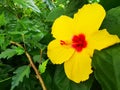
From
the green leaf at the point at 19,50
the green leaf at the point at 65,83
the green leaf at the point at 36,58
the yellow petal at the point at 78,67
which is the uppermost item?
the green leaf at the point at 19,50

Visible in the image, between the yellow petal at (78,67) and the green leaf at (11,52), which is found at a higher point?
the green leaf at (11,52)

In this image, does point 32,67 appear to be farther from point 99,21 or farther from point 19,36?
point 99,21

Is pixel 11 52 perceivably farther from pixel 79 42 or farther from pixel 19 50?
pixel 79 42

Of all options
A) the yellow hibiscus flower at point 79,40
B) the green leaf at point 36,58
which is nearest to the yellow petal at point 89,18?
the yellow hibiscus flower at point 79,40

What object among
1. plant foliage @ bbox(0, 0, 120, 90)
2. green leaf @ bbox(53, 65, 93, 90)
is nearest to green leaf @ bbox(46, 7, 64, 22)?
plant foliage @ bbox(0, 0, 120, 90)

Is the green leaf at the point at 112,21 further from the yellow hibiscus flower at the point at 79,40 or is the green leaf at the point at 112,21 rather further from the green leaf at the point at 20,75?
the green leaf at the point at 20,75

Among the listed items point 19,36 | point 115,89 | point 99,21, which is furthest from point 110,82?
point 19,36
